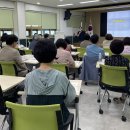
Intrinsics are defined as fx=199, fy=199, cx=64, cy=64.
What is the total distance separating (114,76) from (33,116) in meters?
1.79

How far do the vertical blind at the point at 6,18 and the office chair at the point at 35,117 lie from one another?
7.77 meters

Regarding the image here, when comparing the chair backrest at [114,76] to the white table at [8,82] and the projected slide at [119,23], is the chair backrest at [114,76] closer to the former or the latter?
the white table at [8,82]

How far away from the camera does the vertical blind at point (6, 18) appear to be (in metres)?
8.52

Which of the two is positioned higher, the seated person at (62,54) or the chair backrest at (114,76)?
the seated person at (62,54)

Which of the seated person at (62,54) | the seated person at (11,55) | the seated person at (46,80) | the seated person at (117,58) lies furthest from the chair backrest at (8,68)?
the seated person at (46,80)

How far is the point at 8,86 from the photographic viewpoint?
Answer: 2258mm

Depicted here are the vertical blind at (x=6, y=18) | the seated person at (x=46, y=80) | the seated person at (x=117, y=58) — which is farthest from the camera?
the vertical blind at (x=6, y=18)

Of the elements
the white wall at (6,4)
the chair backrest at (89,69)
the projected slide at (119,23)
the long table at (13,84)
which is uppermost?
the white wall at (6,4)

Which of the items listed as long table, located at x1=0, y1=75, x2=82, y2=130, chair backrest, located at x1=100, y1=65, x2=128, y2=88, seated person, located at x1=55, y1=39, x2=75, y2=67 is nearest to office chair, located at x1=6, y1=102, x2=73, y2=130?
long table, located at x1=0, y1=75, x2=82, y2=130

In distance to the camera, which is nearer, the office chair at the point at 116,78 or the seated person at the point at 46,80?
the seated person at the point at 46,80

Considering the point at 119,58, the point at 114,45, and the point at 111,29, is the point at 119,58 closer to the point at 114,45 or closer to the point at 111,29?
the point at 114,45

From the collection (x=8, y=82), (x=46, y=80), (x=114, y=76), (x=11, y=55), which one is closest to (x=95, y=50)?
(x=114, y=76)

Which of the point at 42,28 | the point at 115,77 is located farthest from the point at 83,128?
the point at 42,28

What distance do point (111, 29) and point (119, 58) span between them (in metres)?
9.95
